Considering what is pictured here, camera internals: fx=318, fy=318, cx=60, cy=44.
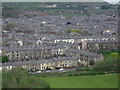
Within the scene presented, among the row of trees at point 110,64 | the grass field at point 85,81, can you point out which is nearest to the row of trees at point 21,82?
the grass field at point 85,81

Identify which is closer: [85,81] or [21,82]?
[21,82]

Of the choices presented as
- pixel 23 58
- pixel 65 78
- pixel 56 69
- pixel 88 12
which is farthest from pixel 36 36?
pixel 88 12

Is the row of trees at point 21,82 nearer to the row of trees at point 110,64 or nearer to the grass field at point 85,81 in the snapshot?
the grass field at point 85,81

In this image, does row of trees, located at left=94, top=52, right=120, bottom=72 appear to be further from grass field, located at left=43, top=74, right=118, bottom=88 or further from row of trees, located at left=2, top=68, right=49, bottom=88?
row of trees, located at left=2, top=68, right=49, bottom=88

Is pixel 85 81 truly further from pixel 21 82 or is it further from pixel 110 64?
pixel 21 82

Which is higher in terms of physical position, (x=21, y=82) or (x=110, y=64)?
(x=110, y=64)

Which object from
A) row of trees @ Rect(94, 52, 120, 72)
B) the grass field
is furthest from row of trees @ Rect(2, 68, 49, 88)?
row of trees @ Rect(94, 52, 120, 72)

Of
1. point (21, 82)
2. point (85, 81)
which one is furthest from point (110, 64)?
point (21, 82)

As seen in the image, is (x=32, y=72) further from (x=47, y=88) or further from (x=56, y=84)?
(x=47, y=88)
